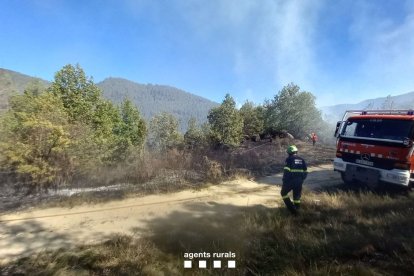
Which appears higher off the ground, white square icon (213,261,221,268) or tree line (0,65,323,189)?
tree line (0,65,323,189)

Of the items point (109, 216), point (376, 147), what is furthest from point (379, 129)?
→ point (109, 216)

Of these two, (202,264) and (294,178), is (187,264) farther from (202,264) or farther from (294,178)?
(294,178)

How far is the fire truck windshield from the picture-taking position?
8.88 meters

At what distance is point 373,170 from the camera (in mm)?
9273

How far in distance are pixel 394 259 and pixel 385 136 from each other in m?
5.77

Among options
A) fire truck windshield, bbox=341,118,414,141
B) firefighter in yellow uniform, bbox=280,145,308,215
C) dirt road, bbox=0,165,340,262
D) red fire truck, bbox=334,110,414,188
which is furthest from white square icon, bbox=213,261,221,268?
fire truck windshield, bbox=341,118,414,141

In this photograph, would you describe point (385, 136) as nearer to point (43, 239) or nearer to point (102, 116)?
point (43, 239)

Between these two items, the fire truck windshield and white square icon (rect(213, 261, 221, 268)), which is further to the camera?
the fire truck windshield

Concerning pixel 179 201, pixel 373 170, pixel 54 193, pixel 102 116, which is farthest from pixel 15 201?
pixel 373 170

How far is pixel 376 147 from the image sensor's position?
367 inches

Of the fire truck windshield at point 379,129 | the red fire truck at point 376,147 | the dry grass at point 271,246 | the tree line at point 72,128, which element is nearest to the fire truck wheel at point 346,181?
the red fire truck at point 376,147

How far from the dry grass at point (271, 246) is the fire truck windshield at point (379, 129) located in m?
2.13

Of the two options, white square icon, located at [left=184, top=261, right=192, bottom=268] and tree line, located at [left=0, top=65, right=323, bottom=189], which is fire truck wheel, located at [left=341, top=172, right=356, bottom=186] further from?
tree line, located at [left=0, top=65, right=323, bottom=189]

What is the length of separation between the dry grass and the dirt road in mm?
466
